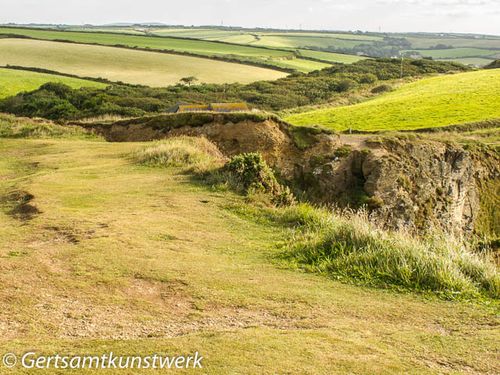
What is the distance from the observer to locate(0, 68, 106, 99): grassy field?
78.6 meters

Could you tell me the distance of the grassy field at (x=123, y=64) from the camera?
97.7 meters

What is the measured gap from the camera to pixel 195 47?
138625mm

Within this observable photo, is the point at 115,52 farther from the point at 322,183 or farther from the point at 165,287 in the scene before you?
the point at 165,287

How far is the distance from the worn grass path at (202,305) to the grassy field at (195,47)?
108288 mm

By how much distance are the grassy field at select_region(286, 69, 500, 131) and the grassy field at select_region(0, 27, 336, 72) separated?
213 feet

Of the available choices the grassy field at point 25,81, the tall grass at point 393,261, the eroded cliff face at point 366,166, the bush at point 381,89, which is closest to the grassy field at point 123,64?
the grassy field at point 25,81

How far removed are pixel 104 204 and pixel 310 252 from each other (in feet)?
19.6

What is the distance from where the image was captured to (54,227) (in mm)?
12172

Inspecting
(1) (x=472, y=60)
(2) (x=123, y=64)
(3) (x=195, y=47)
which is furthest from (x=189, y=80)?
(1) (x=472, y=60)

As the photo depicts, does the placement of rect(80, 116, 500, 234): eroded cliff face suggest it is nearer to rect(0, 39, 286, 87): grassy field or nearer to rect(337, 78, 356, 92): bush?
rect(337, 78, 356, 92): bush

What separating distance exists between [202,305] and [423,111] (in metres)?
41.6

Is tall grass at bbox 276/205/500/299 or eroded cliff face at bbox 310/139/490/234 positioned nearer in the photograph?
tall grass at bbox 276/205/500/299

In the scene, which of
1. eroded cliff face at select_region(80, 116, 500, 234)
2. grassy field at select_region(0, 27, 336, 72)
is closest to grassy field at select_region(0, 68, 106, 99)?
grassy field at select_region(0, 27, 336, 72)

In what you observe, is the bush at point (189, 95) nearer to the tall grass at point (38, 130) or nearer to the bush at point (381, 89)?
the bush at point (381, 89)
